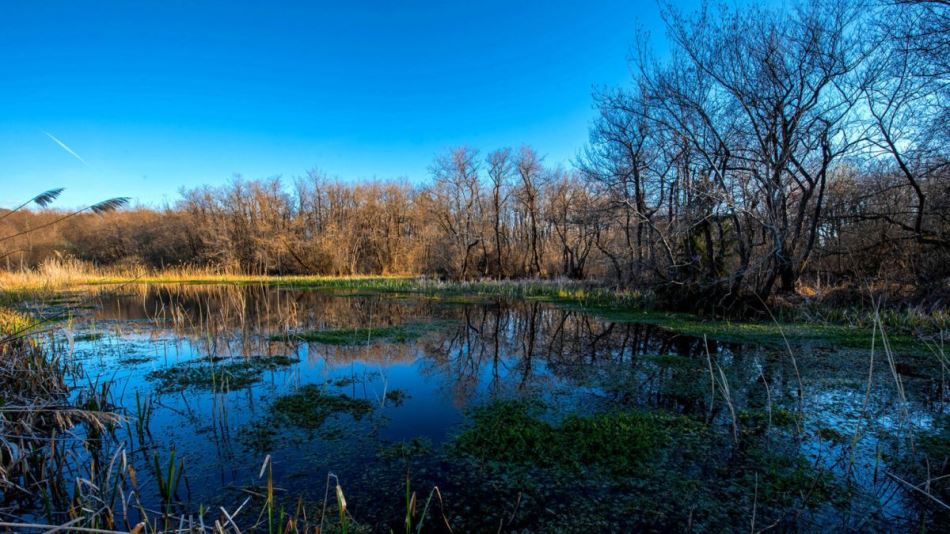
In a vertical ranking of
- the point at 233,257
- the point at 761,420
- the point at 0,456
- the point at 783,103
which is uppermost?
the point at 783,103

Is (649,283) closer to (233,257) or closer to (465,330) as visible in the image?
(465,330)

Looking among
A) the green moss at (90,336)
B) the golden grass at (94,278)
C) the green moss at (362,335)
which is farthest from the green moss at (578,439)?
the golden grass at (94,278)

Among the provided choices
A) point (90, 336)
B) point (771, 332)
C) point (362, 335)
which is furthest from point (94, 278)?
point (771, 332)

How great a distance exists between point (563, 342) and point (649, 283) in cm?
490

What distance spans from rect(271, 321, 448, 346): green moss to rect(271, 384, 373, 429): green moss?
2.51 metres

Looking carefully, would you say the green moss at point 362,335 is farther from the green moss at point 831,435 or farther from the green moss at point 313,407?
the green moss at point 831,435

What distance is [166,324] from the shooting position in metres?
10.0

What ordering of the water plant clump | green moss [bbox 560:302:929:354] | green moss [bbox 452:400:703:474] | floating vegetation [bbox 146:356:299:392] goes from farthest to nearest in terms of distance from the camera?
green moss [bbox 560:302:929:354] → floating vegetation [bbox 146:356:299:392] → green moss [bbox 452:400:703:474] → the water plant clump

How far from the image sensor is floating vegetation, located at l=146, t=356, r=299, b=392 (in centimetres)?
548

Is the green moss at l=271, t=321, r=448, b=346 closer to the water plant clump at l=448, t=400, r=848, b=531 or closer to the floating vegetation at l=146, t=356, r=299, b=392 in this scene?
the floating vegetation at l=146, t=356, r=299, b=392

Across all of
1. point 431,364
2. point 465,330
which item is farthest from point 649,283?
point 431,364

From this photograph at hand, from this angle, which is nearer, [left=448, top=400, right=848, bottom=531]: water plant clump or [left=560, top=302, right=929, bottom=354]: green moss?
[left=448, top=400, right=848, bottom=531]: water plant clump

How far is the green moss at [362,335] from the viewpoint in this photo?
320 inches

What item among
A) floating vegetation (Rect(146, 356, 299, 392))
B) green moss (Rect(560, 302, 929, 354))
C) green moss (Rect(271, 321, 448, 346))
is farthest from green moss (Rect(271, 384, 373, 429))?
green moss (Rect(560, 302, 929, 354))
